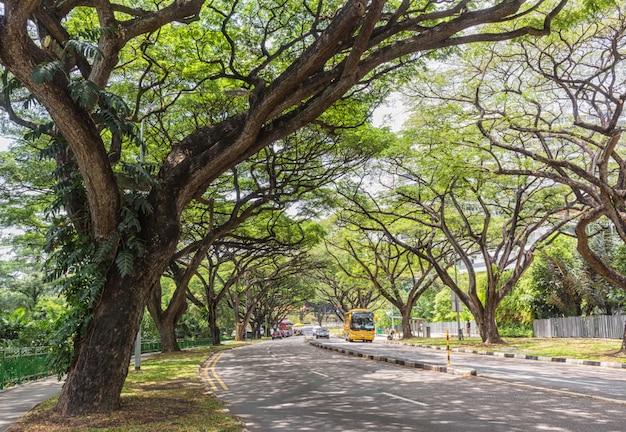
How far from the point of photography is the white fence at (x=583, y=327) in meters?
27.9

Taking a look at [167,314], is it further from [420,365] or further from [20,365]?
[420,365]

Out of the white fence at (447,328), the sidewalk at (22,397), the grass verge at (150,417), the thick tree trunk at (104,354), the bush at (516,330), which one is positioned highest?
the thick tree trunk at (104,354)

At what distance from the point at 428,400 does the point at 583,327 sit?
2474cm

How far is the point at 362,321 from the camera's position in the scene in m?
43.5

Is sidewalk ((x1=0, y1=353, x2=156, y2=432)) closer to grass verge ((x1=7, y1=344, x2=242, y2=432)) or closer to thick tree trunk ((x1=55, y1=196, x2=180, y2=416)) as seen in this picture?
grass verge ((x1=7, y1=344, x2=242, y2=432))

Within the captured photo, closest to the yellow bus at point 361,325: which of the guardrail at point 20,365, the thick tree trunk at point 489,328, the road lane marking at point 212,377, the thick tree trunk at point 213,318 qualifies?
the thick tree trunk at point 213,318

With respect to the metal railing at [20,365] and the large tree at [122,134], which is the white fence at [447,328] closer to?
the metal railing at [20,365]

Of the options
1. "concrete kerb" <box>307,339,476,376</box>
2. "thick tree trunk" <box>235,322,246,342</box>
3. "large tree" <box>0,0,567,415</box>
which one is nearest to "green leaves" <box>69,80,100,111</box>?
"large tree" <box>0,0,567,415</box>

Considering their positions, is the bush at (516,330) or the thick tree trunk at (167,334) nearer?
the thick tree trunk at (167,334)

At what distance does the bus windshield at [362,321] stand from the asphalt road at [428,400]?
27746 millimetres

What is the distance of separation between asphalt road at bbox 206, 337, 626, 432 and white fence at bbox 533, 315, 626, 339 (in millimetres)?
14582

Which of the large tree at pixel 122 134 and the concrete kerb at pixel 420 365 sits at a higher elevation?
the large tree at pixel 122 134

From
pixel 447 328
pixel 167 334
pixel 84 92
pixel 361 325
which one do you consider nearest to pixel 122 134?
pixel 84 92

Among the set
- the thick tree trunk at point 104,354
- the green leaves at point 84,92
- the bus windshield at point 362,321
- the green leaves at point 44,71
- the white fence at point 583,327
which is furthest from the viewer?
the bus windshield at point 362,321
